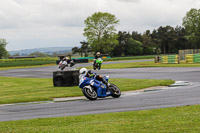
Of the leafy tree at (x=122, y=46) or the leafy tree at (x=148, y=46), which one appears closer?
the leafy tree at (x=122, y=46)

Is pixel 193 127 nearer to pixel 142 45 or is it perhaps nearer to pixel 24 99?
pixel 24 99

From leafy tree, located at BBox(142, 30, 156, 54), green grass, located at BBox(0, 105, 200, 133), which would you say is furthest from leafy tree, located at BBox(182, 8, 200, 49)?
green grass, located at BBox(0, 105, 200, 133)

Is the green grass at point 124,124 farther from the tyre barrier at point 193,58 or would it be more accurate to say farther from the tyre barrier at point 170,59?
the tyre barrier at point 170,59

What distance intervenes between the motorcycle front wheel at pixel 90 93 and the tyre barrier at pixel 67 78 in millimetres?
5238

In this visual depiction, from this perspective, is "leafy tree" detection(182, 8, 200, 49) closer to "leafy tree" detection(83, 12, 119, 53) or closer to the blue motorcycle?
"leafy tree" detection(83, 12, 119, 53)

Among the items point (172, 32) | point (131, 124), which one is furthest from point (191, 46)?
point (131, 124)

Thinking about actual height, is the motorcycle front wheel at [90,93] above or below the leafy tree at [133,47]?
below

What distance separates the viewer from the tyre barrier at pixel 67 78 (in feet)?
63.7

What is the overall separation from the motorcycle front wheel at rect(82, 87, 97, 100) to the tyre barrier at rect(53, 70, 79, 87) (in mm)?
5238

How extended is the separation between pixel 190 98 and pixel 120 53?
10714 cm

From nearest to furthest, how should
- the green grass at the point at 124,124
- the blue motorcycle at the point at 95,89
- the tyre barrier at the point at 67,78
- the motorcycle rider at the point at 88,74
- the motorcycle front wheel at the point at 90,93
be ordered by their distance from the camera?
1. the green grass at the point at 124,124
2. the motorcycle front wheel at the point at 90,93
3. the blue motorcycle at the point at 95,89
4. the motorcycle rider at the point at 88,74
5. the tyre barrier at the point at 67,78

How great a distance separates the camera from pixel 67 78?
19.6m

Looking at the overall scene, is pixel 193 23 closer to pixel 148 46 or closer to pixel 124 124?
pixel 148 46

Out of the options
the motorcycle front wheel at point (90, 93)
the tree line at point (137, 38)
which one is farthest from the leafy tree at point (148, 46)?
the motorcycle front wheel at point (90, 93)
